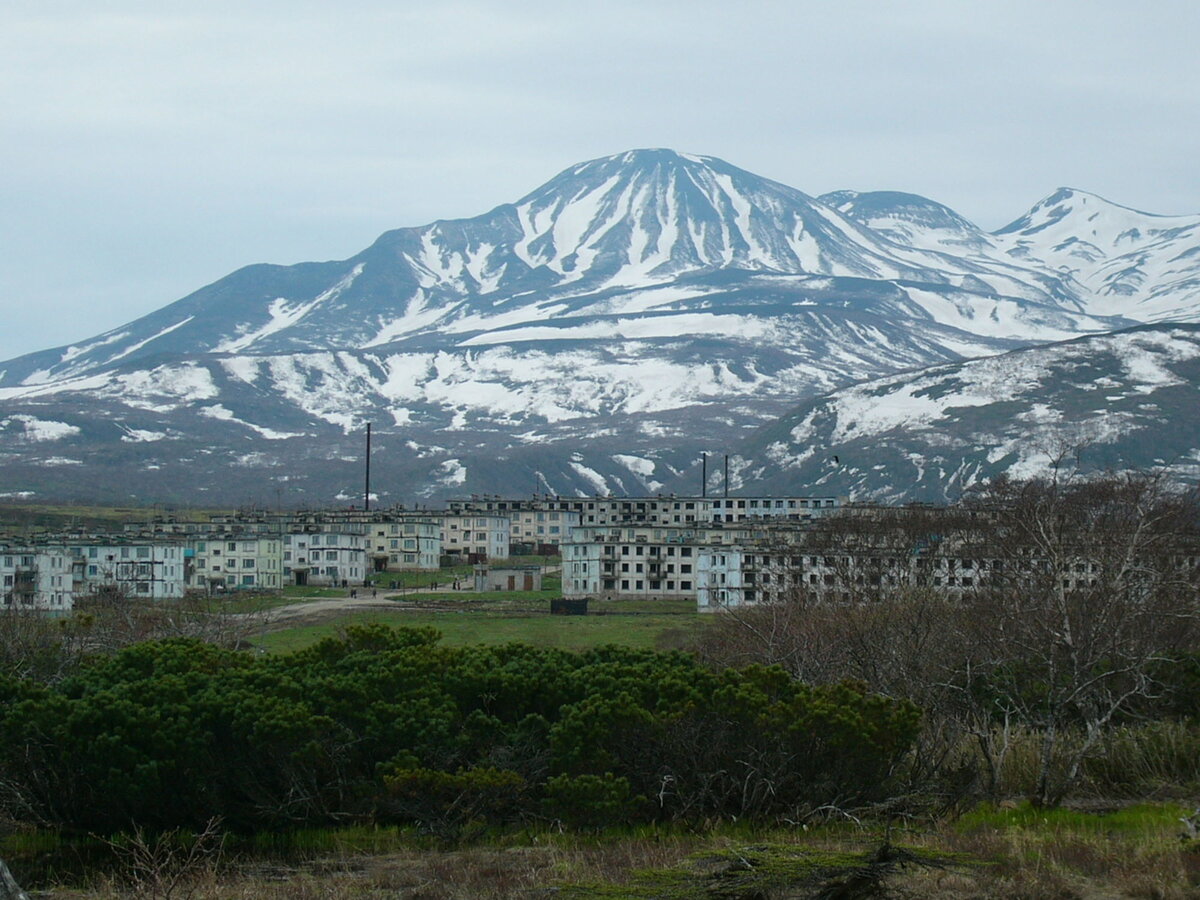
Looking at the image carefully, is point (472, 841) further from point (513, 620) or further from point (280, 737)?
point (513, 620)

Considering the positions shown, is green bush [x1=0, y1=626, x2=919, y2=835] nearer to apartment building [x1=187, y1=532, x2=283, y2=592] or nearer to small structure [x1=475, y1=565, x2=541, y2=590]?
small structure [x1=475, y1=565, x2=541, y2=590]

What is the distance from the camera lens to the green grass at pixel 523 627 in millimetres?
51375

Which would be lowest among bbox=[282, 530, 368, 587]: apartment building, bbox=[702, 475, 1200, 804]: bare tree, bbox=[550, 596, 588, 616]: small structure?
bbox=[550, 596, 588, 616]: small structure

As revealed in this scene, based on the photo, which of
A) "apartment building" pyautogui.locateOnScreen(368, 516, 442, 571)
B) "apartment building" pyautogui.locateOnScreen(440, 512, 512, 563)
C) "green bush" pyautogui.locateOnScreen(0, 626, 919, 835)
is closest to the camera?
"green bush" pyautogui.locateOnScreen(0, 626, 919, 835)

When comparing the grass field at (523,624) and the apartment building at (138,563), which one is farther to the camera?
the apartment building at (138,563)

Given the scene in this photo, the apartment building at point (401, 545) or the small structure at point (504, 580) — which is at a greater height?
the apartment building at point (401, 545)

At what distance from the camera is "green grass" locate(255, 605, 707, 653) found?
51375 millimetres

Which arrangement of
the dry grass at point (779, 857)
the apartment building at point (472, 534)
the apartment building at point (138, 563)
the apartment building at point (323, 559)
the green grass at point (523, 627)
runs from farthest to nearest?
the apartment building at point (472, 534) < the apartment building at point (323, 559) < the apartment building at point (138, 563) < the green grass at point (523, 627) < the dry grass at point (779, 857)

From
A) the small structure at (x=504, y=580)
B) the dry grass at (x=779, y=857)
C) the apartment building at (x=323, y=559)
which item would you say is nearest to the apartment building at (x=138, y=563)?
the apartment building at (x=323, y=559)

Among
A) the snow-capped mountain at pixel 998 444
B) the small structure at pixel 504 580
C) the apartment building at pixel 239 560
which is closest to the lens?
the small structure at pixel 504 580

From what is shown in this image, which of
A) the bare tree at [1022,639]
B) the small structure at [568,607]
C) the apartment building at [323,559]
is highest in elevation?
the bare tree at [1022,639]

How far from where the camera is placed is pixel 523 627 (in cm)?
5831

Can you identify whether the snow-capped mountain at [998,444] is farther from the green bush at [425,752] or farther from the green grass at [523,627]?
the green bush at [425,752]

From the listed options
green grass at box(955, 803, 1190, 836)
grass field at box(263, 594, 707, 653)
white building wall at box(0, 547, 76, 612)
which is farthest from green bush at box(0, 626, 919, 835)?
white building wall at box(0, 547, 76, 612)
